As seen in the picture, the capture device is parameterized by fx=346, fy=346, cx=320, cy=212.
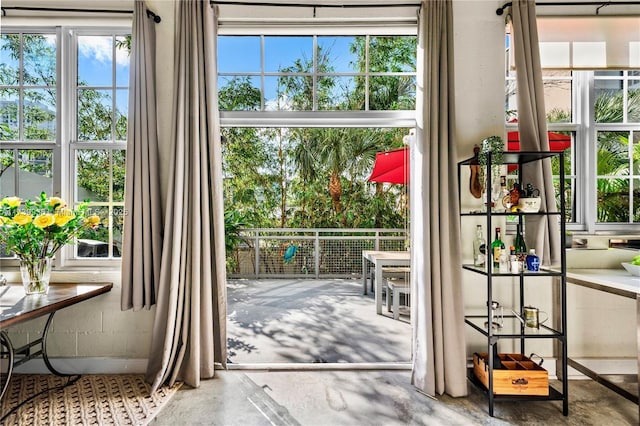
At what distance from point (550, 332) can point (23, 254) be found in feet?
11.2

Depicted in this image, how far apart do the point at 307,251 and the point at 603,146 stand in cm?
462

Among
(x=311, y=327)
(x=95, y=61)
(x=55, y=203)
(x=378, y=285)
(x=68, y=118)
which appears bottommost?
(x=311, y=327)

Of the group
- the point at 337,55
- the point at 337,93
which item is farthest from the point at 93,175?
the point at 337,93

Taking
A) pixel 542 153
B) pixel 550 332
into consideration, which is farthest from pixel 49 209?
pixel 550 332

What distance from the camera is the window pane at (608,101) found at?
2.72 meters

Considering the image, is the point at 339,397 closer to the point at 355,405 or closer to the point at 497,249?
the point at 355,405

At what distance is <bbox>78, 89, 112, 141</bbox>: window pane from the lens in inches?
107

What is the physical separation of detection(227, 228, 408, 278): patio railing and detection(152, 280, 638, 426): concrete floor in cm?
279

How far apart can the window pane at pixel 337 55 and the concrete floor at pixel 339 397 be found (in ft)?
8.03

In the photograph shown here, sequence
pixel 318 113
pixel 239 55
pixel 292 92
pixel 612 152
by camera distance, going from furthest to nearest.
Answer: pixel 292 92 → pixel 239 55 → pixel 612 152 → pixel 318 113

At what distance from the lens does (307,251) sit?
21.1ft

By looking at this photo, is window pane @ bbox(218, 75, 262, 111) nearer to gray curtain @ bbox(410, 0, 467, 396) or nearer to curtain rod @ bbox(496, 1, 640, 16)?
gray curtain @ bbox(410, 0, 467, 396)

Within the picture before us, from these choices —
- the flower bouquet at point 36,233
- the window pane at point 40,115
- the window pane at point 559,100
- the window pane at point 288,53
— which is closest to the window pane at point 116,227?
the flower bouquet at point 36,233

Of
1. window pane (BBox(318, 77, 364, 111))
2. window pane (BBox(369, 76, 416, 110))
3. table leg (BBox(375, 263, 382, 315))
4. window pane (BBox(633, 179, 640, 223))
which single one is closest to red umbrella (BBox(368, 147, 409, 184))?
window pane (BBox(369, 76, 416, 110))
